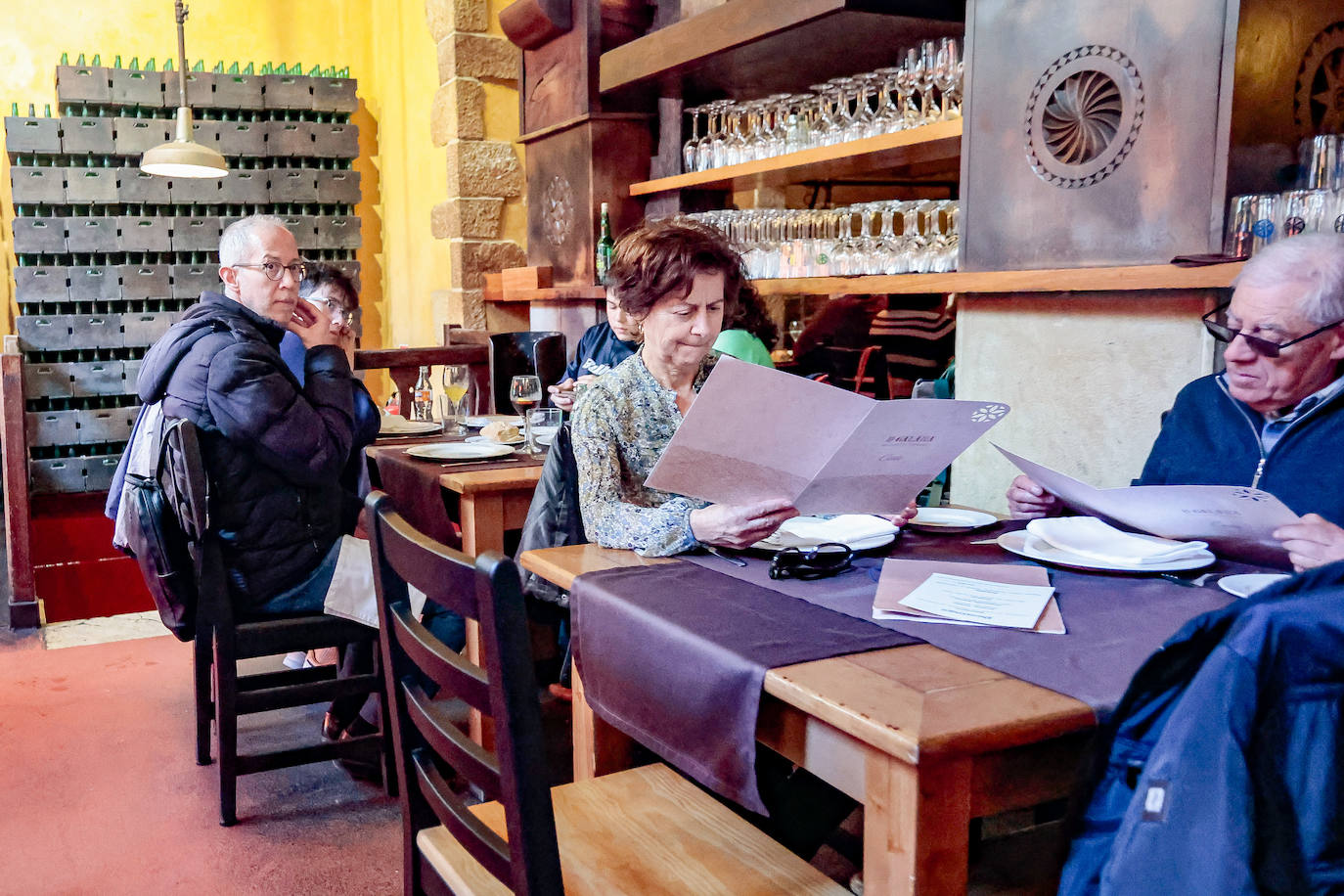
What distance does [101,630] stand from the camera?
4.11 meters

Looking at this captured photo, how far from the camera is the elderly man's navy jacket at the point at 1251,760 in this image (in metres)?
0.82

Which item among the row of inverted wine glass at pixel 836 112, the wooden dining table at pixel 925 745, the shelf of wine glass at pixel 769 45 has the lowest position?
the wooden dining table at pixel 925 745

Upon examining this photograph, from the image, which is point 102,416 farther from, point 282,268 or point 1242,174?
point 1242,174

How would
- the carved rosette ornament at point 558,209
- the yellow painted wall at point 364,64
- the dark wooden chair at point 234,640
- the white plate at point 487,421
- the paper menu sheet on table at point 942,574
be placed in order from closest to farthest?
the paper menu sheet on table at point 942,574 → the dark wooden chair at point 234,640 → the white plate at point 487,421 → the carved rosette ornament at point 558,209 → the yellow painted wall at point 364,64

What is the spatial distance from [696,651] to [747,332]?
7.07 feet

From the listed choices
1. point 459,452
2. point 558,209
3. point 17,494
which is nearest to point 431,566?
point 459,452

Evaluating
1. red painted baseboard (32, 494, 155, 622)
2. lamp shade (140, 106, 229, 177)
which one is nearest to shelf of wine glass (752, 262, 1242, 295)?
lamp shade (140, 106, 229, 177)

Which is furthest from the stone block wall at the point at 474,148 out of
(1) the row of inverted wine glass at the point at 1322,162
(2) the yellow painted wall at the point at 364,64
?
(1) the row of inverted wine glass at the point at 1322,162

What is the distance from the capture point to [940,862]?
3.27 feet

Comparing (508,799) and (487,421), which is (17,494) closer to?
(487,421)

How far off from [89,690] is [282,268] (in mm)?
1677

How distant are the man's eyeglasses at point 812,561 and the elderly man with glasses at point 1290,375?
0.77 meters

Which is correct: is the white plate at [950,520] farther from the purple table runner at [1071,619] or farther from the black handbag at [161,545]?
the black handbag at [161,545]

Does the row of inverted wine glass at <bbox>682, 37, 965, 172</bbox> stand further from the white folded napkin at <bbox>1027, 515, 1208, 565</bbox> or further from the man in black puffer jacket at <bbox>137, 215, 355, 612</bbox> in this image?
the man in black puffer jacket at <bbox>137, 215, 355, 612</bbox>
